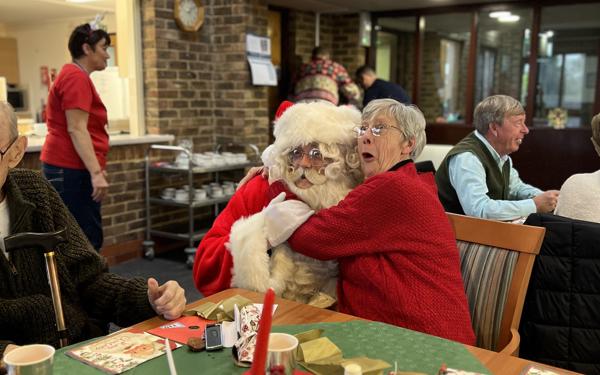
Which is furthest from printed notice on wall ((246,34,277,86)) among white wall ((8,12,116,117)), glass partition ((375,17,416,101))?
white wall ((8,12,116,117))

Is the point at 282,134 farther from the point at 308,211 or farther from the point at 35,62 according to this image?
the point at 35,62

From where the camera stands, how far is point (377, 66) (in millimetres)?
7355

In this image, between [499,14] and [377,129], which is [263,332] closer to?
[377,129]

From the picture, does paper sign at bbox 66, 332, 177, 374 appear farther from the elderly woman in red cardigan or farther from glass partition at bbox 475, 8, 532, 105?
glass partition at bbox 475, 8, 532, 105

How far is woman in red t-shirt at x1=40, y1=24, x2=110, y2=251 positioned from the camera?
10.9 feet

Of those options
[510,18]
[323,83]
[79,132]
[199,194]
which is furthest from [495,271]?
[510,18]

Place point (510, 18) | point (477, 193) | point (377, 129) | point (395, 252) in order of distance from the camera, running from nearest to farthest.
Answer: point (395, 252) → point (377, 129) → point (477, 193) → point (510, 18)

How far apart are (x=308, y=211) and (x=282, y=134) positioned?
324mm

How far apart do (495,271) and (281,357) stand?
95cm

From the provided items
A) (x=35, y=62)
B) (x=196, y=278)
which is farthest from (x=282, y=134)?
(x=35, y=62)

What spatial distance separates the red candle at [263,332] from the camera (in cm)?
88

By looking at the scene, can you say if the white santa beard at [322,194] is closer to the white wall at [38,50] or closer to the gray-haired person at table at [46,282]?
the gray-haired person at table at [46,282]

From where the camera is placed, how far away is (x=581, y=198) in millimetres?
2035

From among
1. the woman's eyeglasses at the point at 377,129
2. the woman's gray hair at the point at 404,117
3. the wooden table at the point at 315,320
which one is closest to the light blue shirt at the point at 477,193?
the woman's gray hair at the point at 404,117
